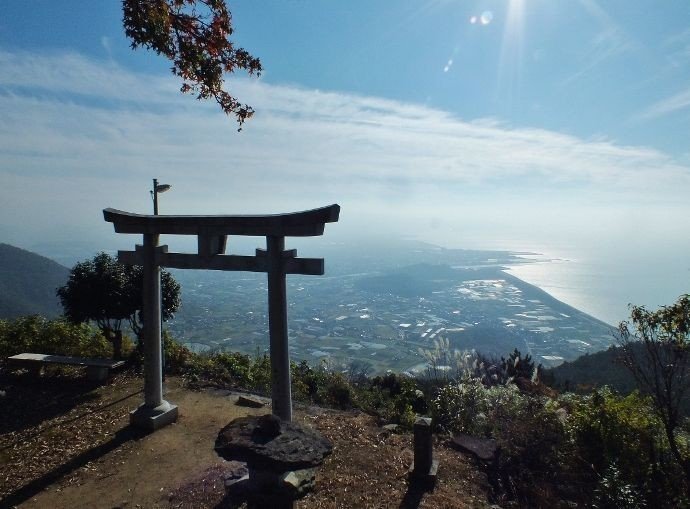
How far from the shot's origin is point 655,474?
4.50 meters

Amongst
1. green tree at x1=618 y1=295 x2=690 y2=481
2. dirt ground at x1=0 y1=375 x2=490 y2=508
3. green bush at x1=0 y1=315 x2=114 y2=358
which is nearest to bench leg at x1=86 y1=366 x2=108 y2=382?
dirt ground at x1=0 y1=375 x2=490 y2=508

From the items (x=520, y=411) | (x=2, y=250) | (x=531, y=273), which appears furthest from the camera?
(x=531, y=273)

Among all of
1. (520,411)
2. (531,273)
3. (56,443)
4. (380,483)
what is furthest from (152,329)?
(531,273)

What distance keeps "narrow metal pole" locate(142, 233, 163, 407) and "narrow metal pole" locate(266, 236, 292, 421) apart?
84.0 inches

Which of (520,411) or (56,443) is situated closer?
(56,443)

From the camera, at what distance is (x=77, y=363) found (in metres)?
8.19

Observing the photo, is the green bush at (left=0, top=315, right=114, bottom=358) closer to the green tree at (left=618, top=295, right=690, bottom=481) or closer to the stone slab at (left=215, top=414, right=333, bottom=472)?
the stone slab at (left=215, top=414, right=333, bottom=472)

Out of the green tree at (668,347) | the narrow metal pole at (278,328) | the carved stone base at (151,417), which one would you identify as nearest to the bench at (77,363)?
the carved stone base at (151,417)

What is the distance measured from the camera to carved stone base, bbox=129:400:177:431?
20.3ft

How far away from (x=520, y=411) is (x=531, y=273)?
103808 millimetres

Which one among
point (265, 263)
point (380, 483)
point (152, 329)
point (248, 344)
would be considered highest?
point (265, 263)

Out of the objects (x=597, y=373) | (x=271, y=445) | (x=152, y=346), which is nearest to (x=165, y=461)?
(x=152, y=346)

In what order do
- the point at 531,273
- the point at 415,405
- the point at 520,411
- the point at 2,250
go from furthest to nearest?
the point at 531,273 → the point at 2,250 → the point at 415,405 → the point at 520,411

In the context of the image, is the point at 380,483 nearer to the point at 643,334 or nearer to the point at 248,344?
the point at 643,334
